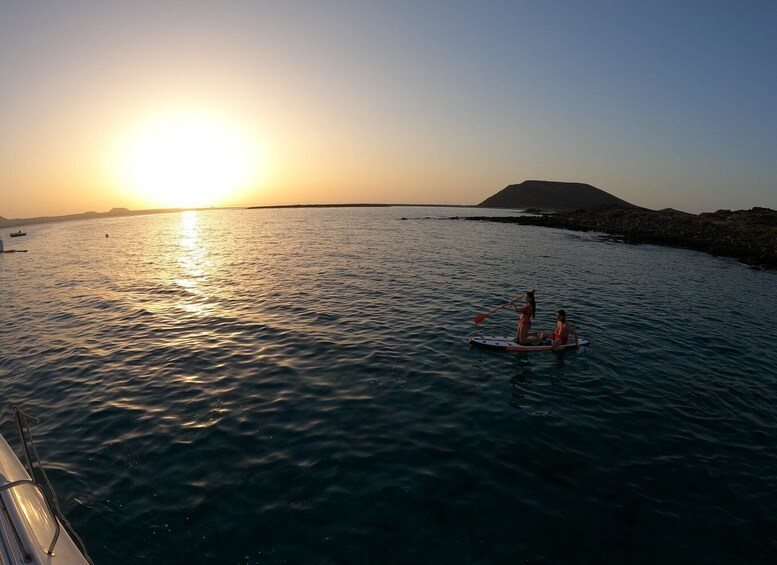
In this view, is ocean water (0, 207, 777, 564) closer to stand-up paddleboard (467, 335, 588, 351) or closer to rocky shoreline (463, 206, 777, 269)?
stand-up paddleboard (467, 335, 588, 351)

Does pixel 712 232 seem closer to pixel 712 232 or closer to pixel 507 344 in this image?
pixel 712 232

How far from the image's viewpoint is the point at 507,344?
16.9 m

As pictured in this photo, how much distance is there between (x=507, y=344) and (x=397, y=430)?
7813 millimetres

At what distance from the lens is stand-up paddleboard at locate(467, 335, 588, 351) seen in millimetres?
16711

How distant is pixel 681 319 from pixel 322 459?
21.9 metres

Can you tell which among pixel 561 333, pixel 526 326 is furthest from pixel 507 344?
pixel 561 333

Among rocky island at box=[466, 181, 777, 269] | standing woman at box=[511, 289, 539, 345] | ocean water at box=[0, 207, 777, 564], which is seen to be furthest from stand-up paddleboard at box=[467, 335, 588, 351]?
rocky island at box=[466, 181, 777, 269]

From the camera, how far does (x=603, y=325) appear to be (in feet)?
67.5

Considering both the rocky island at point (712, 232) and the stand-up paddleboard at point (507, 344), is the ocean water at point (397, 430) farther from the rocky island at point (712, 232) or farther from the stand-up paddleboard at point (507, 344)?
the rocky island at point (712, 232)

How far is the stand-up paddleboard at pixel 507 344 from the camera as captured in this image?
16.7 meters

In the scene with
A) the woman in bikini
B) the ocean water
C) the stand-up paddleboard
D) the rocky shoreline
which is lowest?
the ocean water

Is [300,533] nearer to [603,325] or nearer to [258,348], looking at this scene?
[258,348]

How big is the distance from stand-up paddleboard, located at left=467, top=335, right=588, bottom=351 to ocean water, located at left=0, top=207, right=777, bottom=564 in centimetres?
50

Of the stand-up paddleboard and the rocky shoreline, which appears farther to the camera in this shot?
the rocky shoreline
